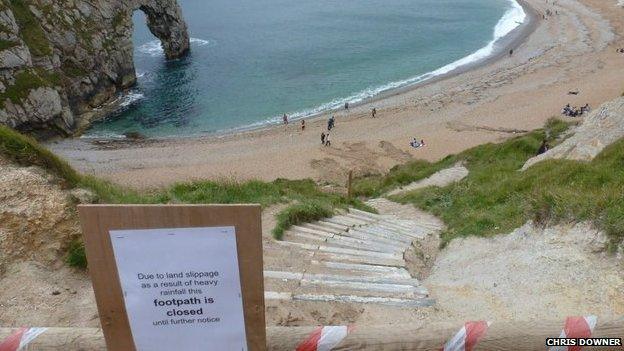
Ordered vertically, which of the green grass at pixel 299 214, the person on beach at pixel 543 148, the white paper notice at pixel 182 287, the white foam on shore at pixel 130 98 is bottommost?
the white foam on shore at pixel 130 98

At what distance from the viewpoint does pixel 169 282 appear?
8.76ft

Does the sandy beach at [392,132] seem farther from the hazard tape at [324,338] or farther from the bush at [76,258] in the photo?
the hazard tape at [324,338]

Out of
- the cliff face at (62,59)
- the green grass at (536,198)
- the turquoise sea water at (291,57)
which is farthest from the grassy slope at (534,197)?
the cliff face at (62,59)

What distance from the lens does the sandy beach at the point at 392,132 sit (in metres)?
30.8

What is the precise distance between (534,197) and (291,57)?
5023 centimetres

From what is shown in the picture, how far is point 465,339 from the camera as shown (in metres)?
3.19

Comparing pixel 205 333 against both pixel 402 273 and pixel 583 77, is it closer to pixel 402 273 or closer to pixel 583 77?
pixel 402 273

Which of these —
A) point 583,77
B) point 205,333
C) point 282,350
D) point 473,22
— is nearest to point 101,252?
point 205,333

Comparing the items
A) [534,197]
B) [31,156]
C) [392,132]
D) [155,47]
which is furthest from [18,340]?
[155,47]

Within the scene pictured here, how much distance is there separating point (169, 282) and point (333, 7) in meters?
86.4

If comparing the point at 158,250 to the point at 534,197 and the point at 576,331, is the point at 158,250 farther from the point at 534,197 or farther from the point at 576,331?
the point at 534,197

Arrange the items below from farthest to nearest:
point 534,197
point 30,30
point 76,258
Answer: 1. point 30,30
2. point 534,197
3. point 76,258

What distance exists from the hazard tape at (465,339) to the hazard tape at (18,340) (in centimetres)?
271

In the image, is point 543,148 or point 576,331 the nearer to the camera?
point 576,331
